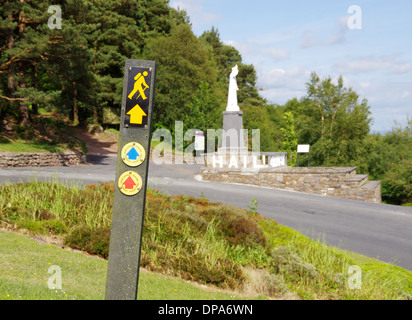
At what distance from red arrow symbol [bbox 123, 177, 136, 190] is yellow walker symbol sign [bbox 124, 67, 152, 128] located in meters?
0.55

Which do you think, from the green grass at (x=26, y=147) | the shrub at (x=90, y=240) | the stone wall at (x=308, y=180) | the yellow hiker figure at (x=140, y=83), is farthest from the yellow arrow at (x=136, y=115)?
the green grass at (x=26, y=147)

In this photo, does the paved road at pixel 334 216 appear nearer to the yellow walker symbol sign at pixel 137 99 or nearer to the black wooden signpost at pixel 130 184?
the black wooden signpost at pixel 130 184

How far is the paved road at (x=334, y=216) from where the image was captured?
30.2 ft

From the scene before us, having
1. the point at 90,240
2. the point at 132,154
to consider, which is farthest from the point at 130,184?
the point at 90,240

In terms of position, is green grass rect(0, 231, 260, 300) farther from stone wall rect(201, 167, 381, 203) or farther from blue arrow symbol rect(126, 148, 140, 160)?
stone wall rect(201, 167, 381, 203)

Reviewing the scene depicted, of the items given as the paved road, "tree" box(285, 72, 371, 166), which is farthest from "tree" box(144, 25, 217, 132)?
the paved road

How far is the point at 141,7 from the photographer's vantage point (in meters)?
38.5

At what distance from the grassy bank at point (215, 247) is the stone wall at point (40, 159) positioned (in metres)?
10.4

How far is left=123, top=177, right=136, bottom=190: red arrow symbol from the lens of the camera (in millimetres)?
3545

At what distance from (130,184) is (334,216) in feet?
33.0

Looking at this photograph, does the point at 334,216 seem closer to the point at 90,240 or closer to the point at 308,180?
the point at 308,180
